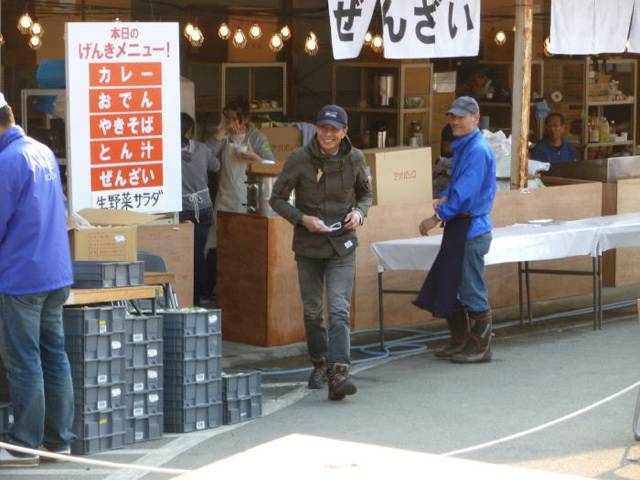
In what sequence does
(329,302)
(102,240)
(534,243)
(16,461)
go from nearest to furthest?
(16,461), (102,240), (329,302), (534,243)

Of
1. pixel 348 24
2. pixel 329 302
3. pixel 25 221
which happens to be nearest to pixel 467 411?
pixel 329 302

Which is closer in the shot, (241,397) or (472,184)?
(241,397)

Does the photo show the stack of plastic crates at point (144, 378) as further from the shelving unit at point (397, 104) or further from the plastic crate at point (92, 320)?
the shelving unit at point (397, 104)

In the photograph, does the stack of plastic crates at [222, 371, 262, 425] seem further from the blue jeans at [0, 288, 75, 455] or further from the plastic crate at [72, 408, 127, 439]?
the blue jeans at [0, 288, 75, 455]

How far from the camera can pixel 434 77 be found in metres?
18.1

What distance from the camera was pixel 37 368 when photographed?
7562 millimetres

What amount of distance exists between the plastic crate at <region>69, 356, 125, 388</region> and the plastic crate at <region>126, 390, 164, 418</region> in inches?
6.5

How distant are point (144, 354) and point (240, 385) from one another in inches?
30.5

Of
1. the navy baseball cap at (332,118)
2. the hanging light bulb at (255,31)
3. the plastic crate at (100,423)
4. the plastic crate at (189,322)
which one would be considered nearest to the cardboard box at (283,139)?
the hanging light bulb at (255,31)

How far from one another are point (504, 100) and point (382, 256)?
8631 millimetres

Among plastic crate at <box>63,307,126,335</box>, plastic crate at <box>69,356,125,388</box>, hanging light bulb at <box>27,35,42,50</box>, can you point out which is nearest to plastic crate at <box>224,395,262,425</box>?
plastic crate at <box>69,356,125,388</box>

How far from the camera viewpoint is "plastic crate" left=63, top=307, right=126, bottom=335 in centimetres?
799

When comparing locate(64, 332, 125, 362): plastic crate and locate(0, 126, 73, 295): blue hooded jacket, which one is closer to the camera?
locate(0, 126, 73, 295): blue hooded jacket

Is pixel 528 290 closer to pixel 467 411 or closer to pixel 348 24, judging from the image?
pixel 348 24
